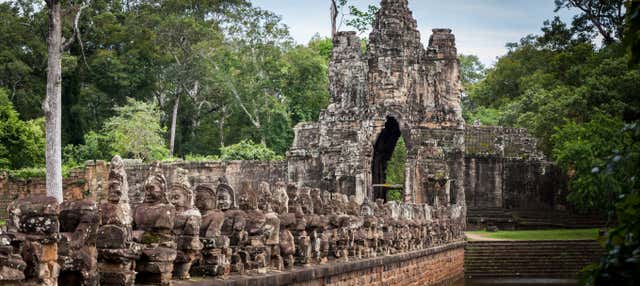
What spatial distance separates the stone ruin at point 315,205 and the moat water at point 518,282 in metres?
1.35

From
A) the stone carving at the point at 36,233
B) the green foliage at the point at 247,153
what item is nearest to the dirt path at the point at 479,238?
the green foliage at the point at 247,153

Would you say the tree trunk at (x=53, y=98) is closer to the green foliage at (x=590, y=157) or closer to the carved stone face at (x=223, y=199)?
the carved stone face at (x=223, y=199)

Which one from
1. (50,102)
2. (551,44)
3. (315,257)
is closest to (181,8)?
(551,44)

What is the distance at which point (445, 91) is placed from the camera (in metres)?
41.5

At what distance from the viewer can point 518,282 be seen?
2928cm

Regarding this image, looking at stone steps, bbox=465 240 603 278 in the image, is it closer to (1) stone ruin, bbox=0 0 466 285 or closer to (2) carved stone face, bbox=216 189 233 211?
(1) stone ruin, bbox=0 0 466 285

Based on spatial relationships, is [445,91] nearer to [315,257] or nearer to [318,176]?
[318,176]

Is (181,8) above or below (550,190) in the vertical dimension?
above

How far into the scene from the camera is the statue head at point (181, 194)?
34.0 ft

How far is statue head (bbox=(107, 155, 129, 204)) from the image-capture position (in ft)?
28.4

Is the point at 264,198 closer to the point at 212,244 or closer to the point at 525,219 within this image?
the point at 212,244

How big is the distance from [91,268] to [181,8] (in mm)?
55047

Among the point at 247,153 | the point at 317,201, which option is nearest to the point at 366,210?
the point at 317,201

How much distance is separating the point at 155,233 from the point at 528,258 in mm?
24409
